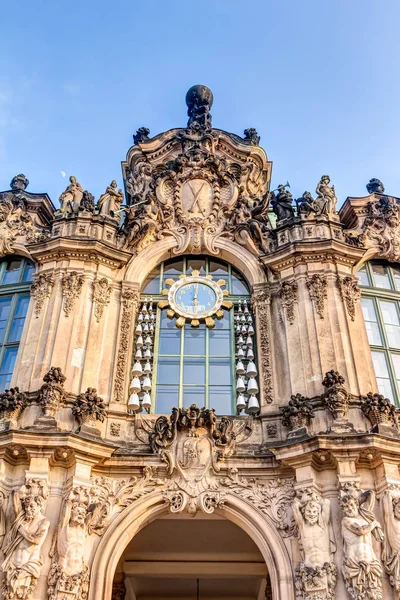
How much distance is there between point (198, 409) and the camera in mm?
10797

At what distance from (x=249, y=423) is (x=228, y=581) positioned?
465cm

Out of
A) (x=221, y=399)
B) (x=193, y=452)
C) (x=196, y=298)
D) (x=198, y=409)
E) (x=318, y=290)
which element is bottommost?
(x=193, y=452)

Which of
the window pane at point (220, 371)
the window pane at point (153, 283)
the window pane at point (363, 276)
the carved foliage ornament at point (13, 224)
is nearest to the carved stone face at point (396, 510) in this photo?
the window pane at point (220, 371)

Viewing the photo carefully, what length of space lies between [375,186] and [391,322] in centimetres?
435

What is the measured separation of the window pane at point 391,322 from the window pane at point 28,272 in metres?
8.00

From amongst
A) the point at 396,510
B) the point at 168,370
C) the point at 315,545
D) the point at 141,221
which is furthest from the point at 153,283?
the point at 396,510

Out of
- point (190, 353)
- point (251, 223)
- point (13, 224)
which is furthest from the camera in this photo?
point (13, 224)

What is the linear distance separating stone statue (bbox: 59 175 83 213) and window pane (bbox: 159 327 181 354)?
3.73 m

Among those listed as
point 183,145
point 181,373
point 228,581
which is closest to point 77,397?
point 181,373

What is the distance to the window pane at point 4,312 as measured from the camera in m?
13.1

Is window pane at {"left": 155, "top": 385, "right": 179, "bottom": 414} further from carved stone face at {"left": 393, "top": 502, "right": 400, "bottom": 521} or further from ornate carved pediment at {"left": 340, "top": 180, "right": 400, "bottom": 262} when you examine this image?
ornate carved pediment at {"left": 340, "top": 180, "right": 400, "bottom": 262}

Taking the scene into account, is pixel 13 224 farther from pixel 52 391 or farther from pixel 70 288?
pixel 52 391

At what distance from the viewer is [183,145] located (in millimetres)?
15594

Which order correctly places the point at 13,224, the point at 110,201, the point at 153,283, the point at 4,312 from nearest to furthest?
the point at 4,312, the point at 153,283, the point at 110,201, the point at 13,224
